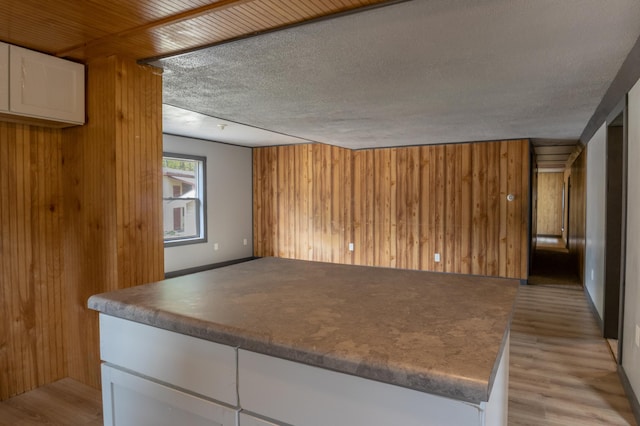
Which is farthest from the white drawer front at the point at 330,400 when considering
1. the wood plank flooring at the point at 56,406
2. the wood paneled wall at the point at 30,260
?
the wood paneled wall at the point at 30,260

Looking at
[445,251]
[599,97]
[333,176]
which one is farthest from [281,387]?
[333,176]

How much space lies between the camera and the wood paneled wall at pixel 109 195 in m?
2.26

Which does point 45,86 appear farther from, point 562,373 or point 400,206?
point 400,206

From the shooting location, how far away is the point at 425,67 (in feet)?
8.38

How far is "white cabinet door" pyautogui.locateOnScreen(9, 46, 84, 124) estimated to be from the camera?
2057mm

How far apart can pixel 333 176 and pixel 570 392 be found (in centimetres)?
497

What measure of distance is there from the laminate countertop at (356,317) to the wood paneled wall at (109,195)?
70 centimetres

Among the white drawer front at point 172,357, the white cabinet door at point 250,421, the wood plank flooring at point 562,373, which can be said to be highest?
the white drawer front at point 172,357

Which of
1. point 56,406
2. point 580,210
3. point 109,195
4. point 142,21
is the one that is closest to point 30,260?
point 109,195

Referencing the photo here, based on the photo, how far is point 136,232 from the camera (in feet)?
7.72

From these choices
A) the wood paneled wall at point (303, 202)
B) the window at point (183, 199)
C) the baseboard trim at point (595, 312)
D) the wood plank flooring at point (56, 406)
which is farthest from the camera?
the wood paneled wall at point (303, 202)

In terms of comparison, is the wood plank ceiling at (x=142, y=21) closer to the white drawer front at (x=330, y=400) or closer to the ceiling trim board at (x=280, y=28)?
the ceiling trim board at (x=280, y=28)

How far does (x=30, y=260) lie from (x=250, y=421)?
6.86 feet

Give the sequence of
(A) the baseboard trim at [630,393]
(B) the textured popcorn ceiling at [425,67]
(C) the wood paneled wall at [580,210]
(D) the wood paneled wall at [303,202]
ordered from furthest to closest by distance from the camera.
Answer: (D) the wood paneled wall at [303,202] → (C) the wood paneled wall at [580,210] → (A) the baseboard trim at [630,393] → (B) the textured popcorn ceiling at [425,67]
